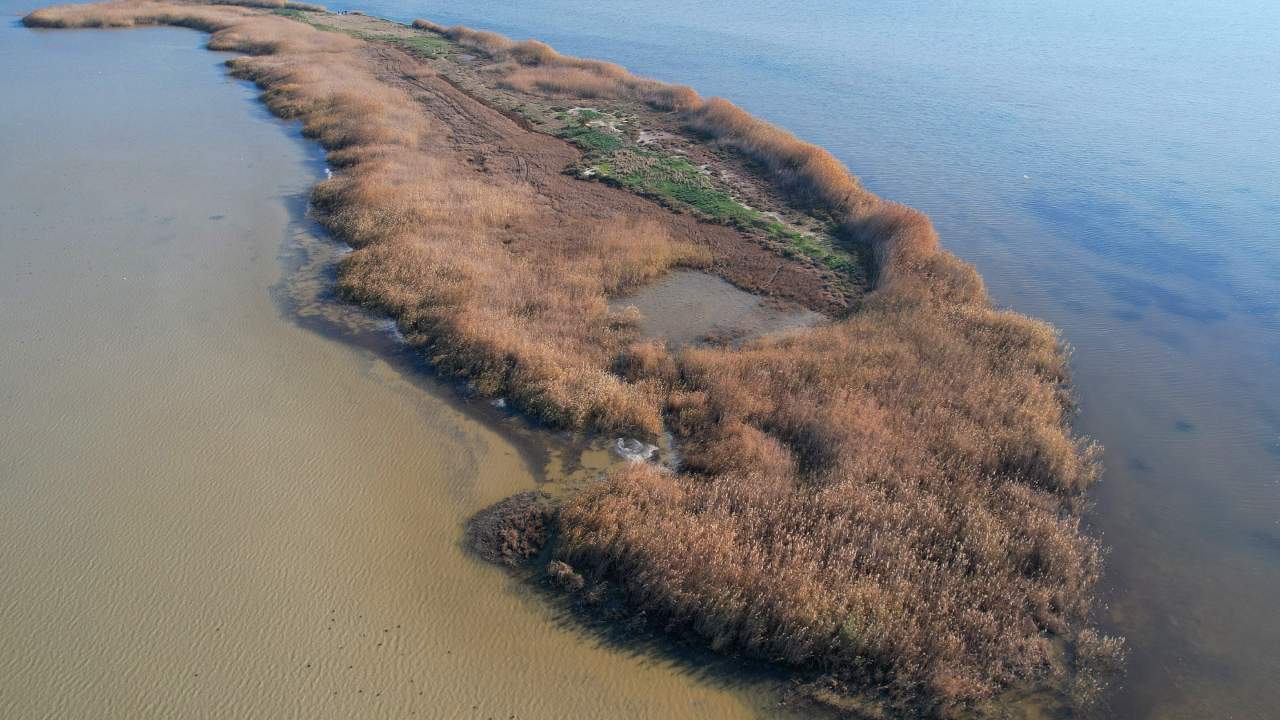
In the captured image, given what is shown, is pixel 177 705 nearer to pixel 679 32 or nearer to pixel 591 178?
pixel 591 178

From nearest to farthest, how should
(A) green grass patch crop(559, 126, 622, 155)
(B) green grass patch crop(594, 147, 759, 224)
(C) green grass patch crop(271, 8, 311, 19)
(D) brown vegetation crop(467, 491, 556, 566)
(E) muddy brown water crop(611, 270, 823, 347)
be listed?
1. (D) brown vegetation crop(467, 491, 556, 566)
2. (E) muddy brown water crop(611, 270, 823, 347)
3. (B) green grass patch crop(594, 147, 759, 224)
4. (A) green grass patch crop(559, 126, 622, 155)
5. (C) green grass patch crop(271, 8, 311, 19)

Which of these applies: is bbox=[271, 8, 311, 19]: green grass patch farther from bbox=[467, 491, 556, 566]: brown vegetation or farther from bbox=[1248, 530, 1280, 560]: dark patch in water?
bbox=[1248, 530, 1280, 560]: dark patch in water

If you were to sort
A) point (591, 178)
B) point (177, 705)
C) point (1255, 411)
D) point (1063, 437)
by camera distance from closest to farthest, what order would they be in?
point (177, 705)
point (1063, 437)
point (1255, 411)
point (591, 178)

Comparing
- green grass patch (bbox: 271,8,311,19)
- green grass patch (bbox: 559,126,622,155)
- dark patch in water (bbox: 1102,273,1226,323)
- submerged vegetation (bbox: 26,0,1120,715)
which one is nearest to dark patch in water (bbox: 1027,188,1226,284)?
dark patch in water (bbox: 1102,273,1226,323)

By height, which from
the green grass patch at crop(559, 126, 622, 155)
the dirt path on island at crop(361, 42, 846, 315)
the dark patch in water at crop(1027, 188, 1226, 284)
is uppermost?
the dark patch in water at crop(1027, 188, 1226, 284)

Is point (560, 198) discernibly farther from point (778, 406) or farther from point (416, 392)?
point (778, 406)

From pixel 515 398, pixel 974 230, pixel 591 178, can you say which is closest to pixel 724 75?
pixel 591 178

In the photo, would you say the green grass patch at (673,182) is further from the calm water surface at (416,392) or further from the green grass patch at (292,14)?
the green grass patch at (292,14)
